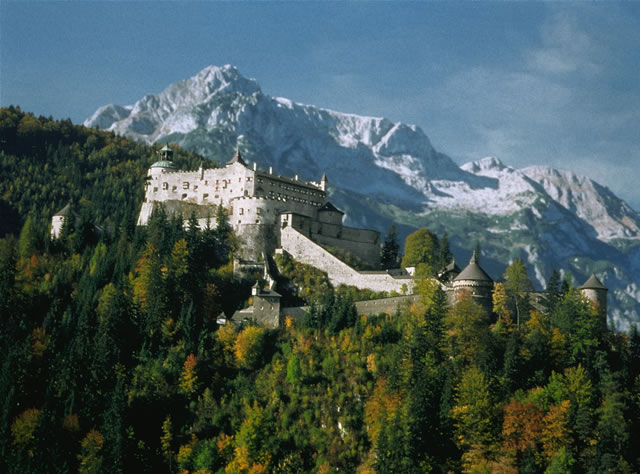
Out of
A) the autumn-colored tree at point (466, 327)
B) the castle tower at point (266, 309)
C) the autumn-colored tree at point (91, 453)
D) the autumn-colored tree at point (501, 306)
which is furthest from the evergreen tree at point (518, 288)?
the autumn-colored tree at point (91, 453)

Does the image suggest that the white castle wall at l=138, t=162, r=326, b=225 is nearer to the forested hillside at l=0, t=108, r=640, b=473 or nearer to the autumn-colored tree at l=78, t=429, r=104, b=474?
the forested hillside at l=0, t=108, r=640, b=473

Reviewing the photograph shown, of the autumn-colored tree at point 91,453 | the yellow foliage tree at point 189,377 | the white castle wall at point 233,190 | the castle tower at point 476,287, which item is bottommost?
the autumn-colored tree at point 91,453

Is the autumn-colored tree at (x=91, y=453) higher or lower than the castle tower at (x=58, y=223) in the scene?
lower

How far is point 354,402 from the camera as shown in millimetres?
81250

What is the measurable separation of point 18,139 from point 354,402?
9218cm

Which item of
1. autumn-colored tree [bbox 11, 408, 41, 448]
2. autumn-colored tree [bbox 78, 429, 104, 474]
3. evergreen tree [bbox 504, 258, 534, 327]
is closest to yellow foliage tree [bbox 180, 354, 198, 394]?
autumn-colored tree [bbox 78, 429, 104, 474]

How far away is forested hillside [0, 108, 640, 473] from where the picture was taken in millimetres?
75625

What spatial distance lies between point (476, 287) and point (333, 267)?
17.4m

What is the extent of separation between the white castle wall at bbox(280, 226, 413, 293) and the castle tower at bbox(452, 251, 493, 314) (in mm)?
6835

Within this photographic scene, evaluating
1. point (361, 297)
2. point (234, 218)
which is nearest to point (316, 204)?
point (234, 218)

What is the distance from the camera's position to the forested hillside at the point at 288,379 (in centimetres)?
7562

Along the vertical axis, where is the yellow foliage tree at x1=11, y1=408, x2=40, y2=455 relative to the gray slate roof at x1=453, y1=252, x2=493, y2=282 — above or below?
below

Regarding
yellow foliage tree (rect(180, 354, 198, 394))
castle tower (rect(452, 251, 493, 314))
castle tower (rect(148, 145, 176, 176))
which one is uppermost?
castle tower (rect(148, 145, 176, 176))

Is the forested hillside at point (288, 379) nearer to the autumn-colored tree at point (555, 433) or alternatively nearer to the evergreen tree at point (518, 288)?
the autumn-colored tree at point (555, 433)
